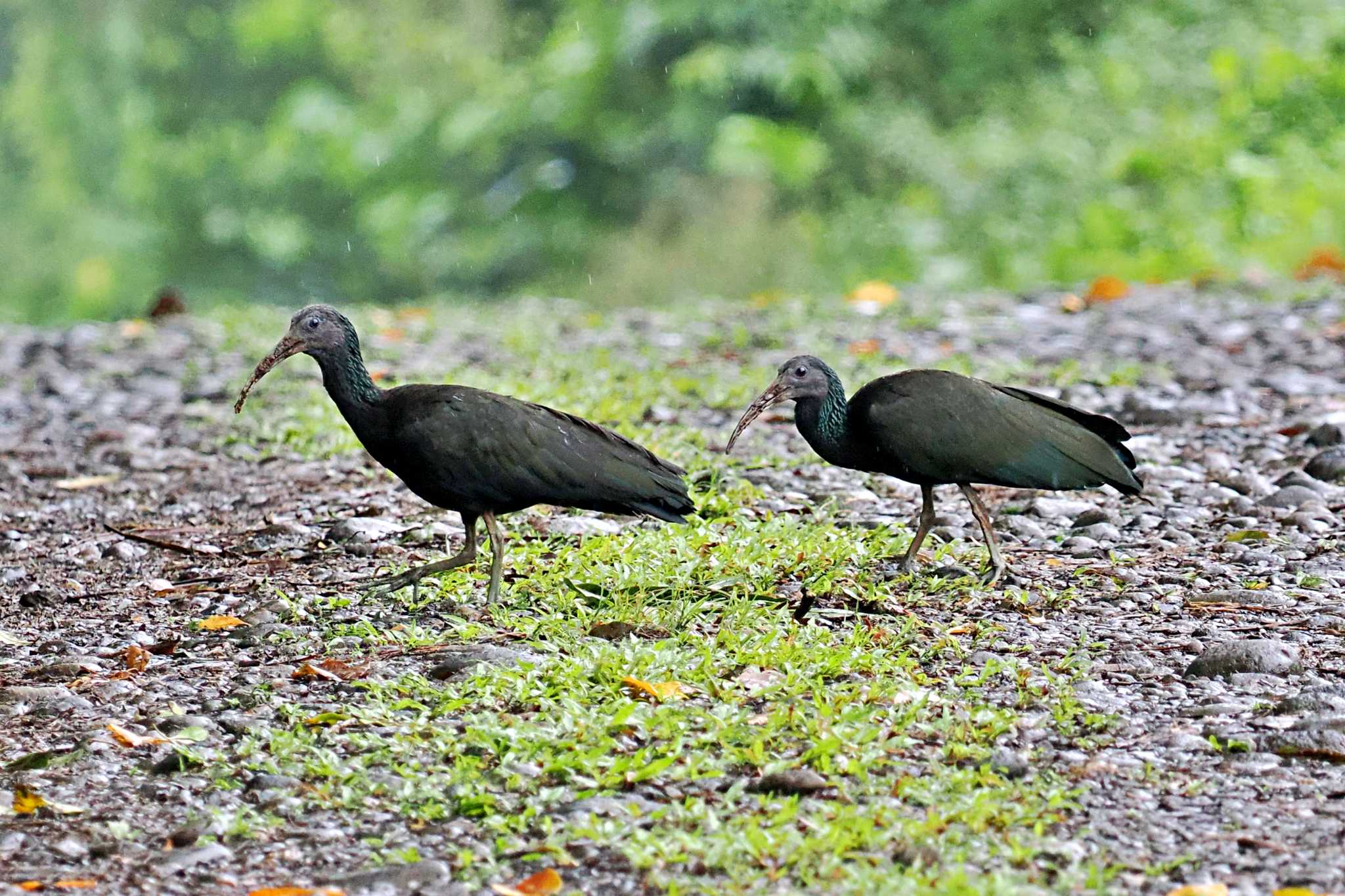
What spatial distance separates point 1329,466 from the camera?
251 inches

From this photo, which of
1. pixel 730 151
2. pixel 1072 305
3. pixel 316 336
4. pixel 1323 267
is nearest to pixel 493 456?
pixel 316 336

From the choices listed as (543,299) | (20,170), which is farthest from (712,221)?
(20,170)

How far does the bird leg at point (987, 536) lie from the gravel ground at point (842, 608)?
0.14m

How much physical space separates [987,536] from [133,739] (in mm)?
2414

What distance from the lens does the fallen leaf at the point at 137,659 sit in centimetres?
449

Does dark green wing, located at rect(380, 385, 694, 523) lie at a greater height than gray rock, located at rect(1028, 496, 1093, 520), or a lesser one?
greater

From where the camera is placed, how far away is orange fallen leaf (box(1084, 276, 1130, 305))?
1177 centimetres

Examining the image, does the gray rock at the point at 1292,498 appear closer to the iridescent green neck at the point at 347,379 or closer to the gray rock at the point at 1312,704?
the gray rock at the point at 1312,704

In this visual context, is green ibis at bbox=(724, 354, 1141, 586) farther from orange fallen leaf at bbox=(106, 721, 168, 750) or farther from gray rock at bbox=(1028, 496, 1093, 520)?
orange fallen leaf at bbox=(106, 721, 168, 750)

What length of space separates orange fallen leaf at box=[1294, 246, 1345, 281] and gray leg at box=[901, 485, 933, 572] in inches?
313

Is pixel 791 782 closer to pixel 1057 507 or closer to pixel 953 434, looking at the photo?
pixel 953 434

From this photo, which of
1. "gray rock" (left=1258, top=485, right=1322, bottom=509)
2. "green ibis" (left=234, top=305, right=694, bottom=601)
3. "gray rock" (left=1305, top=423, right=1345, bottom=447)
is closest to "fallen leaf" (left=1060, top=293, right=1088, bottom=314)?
"gray rock" (left=1305, top=423, right=1345, bottom=447)

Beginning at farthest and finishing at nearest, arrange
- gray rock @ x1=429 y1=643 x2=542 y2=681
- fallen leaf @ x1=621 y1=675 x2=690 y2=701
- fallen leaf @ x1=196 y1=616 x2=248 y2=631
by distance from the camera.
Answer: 1. fallen leaf @ x1=196 y1=616 x2=248 y2=631
2. gray rock @ x1=429 y1=643 x2=542 y2=681
3. fallen leaf @ x1=621 y1=675 x2=690 y2=701

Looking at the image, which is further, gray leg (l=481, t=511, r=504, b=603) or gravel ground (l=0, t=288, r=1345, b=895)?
gray leg (l=481, t=511, r=504, b=603)
